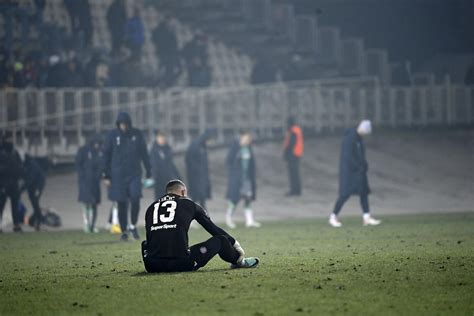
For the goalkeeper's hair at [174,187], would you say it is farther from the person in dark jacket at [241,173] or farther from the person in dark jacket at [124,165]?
the person in dark jacket at [241,173]

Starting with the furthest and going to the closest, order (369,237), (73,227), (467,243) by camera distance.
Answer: (73,227) → (369,237) → (467,243)

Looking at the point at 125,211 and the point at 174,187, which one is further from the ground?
the point at 174,187

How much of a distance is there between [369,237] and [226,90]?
1594cm

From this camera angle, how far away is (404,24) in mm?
47906

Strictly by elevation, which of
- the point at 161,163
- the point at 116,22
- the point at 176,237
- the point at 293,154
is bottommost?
the point at 293,154

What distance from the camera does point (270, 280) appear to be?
14250 millimetres

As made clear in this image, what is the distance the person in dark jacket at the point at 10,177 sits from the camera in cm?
2841

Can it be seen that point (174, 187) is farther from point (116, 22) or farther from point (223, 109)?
point (116, 22)

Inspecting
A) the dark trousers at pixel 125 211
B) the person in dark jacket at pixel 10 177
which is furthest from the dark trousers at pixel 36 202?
the dark trousers at pixel 125 211

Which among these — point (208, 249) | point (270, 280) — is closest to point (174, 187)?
point (208, 249)

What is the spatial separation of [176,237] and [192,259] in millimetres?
480

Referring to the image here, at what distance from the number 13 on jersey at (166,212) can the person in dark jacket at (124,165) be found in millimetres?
8399

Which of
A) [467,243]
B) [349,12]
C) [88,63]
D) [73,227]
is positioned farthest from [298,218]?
[349,12]

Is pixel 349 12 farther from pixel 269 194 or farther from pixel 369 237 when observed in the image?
pixel 369 237
